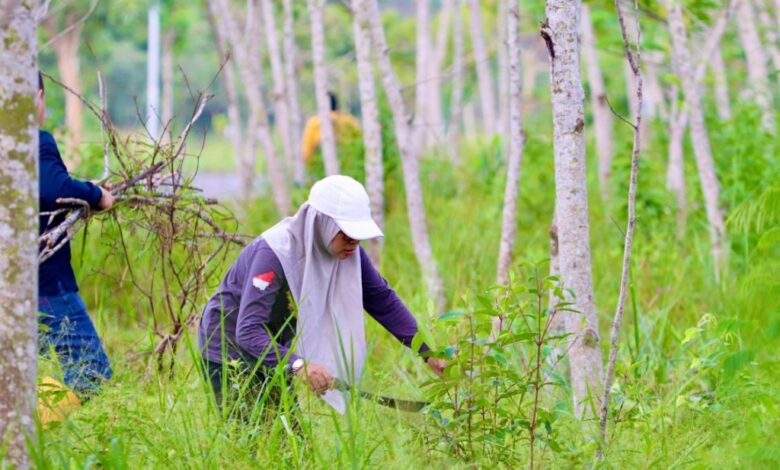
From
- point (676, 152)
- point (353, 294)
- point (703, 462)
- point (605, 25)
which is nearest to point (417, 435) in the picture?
point (353, 294)

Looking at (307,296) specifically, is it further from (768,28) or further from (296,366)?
(768,28)

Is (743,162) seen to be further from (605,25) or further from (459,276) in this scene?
(605,25)

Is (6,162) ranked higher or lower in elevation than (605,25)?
lower

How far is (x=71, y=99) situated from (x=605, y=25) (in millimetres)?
17432

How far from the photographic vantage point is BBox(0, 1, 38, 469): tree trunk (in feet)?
10.3

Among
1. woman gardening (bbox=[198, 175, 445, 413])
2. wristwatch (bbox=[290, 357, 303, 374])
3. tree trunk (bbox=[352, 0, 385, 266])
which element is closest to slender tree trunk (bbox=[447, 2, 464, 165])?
tree trunk (bbox=[352, 0, 385, 266])

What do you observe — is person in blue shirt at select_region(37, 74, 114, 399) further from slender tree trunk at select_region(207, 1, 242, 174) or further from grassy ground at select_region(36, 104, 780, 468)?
slender tree trunk at select_region(207, 1, 242, 174)

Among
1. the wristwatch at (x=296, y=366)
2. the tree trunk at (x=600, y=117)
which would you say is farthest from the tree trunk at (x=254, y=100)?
the wristwatch at (x=296, y=366)

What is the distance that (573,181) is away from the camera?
4484 millimetres

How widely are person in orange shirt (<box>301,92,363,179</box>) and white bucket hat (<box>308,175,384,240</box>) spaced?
182 inches

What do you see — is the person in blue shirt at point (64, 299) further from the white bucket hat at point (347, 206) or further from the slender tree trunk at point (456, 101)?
the slender tree trunk at point (456, 101)

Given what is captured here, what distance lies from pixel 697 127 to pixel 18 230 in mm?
4885

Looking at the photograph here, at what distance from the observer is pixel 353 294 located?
14.5ft

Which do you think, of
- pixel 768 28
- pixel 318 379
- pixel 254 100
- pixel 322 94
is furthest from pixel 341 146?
pixel 318 379
